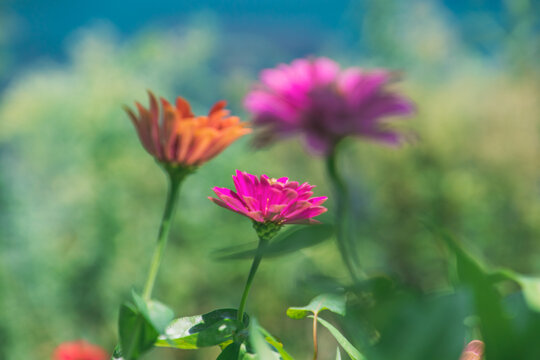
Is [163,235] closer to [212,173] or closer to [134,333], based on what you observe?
[134,333]

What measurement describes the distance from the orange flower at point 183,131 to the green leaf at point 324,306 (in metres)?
0.07

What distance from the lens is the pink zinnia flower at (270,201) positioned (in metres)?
0.17

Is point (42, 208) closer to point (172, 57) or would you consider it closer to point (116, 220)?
point (116, 220)

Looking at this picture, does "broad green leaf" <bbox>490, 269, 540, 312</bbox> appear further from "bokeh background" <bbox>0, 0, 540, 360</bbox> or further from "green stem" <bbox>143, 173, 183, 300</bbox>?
"bokeh background" <bbox>0, 0, 540, 360</bbox>

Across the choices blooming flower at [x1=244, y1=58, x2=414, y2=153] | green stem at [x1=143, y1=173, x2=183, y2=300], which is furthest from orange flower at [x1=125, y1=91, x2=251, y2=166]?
blooming flower at [x1=244, y1=58, x2=414, y2=153]

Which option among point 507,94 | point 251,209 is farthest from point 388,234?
point 251,209

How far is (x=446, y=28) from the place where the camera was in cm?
308

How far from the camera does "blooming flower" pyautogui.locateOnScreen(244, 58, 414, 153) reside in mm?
361

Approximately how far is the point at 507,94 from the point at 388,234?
2.79ft

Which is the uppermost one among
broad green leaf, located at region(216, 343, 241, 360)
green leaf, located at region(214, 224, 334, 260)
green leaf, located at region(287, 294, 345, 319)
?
green leaf, located at region(214, 224, 334, 260)

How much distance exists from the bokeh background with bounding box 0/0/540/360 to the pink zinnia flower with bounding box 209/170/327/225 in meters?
1.14

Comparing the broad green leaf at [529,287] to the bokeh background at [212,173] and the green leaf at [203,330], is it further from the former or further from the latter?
the bokeh background at [212,173]

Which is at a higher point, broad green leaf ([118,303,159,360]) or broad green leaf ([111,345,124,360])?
broad green leaf ([118,303,159,360])

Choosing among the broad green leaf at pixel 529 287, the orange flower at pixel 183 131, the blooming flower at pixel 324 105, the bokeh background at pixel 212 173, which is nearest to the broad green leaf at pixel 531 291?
the broad green leaf at pixel 529 287
